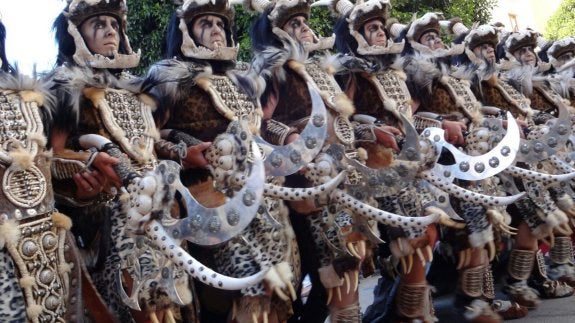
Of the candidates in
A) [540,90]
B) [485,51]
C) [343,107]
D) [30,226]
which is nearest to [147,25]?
[485,51]

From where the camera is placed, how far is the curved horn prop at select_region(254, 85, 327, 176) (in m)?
3.62

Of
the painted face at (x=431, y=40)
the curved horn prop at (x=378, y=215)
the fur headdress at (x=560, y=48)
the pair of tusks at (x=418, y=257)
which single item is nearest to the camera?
the curved horn prop at (x=378, y=215)

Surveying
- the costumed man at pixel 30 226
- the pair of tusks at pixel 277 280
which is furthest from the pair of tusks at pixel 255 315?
the costumed man at pixel 30 226

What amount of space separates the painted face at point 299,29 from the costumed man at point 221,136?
0.42 metres

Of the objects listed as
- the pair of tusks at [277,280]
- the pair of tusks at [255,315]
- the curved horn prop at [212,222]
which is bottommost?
the pair of tusks at [255,315]

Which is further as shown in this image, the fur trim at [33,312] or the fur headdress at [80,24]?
the fur headdress at [80,24]

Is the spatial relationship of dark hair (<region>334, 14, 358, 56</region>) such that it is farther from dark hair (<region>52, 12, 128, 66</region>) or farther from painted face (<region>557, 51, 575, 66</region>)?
painted face (<region>557, 51, 575, 66</region>)

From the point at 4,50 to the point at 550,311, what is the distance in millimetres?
4290

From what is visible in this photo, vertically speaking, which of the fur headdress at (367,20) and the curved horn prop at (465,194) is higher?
the fur headdress at (367,20)

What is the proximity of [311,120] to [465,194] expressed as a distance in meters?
1.11

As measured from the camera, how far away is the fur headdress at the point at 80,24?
351 cm

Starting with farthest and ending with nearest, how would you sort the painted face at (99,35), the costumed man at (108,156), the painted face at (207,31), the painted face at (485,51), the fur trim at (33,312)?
1. the painted face at (485,51)
2. the painted face at (207,31)
3. the painted face at (99,35)
4. the costumed man at (108,156)
5. the fur trim at (33,312)

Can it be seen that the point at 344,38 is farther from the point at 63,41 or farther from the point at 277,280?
the point at 277,280

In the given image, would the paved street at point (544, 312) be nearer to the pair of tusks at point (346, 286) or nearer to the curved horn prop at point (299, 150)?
the pair of tusks at point (346, 286)
